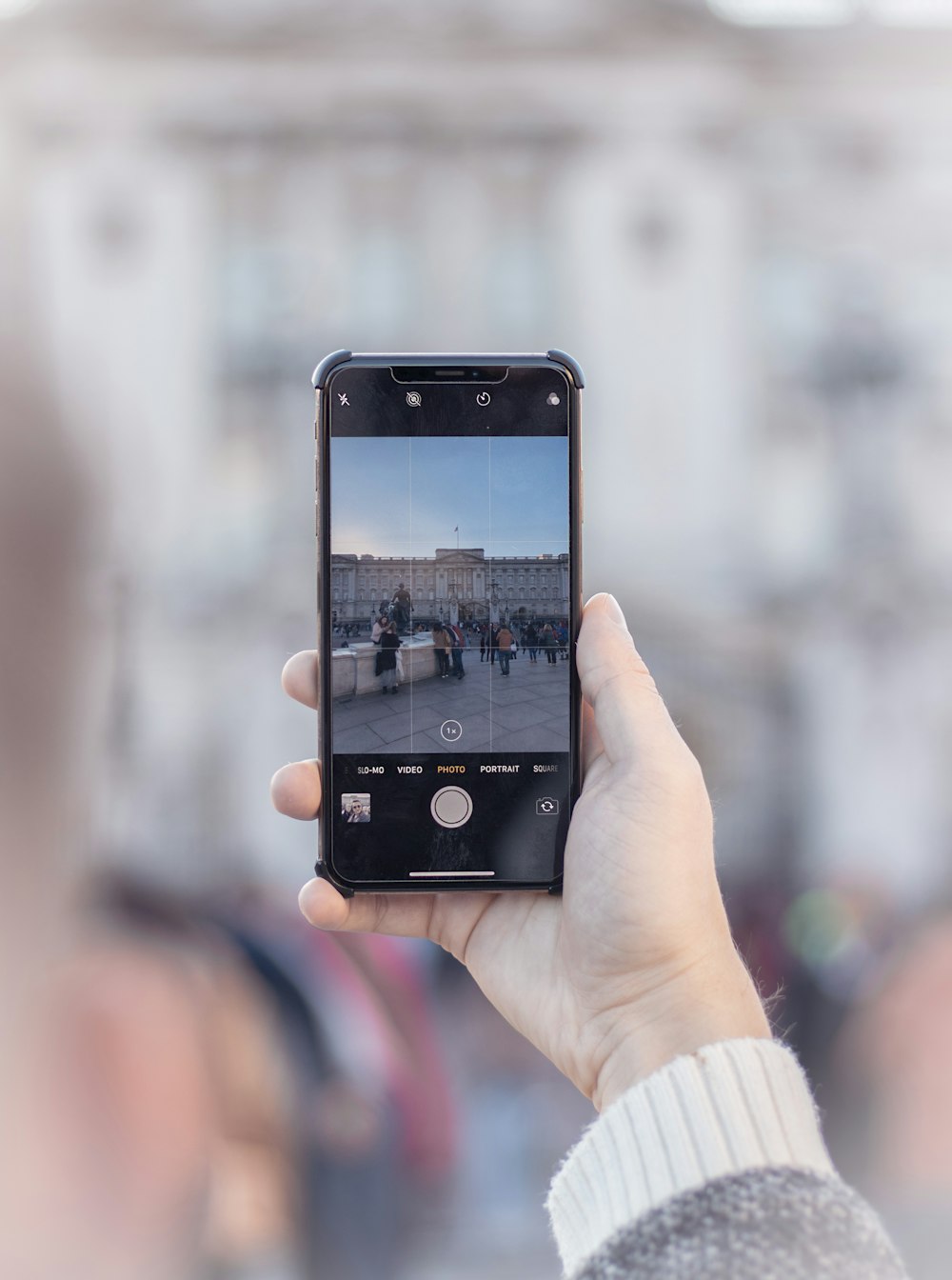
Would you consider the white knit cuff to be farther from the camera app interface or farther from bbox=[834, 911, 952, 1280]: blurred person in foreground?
bbox=[834, 911, 952, 1280]: blurred person in foreground

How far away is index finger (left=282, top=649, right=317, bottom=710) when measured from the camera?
0.69 m

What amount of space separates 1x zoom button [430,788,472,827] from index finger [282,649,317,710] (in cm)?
13

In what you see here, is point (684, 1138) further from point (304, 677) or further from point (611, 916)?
point (304, 677)

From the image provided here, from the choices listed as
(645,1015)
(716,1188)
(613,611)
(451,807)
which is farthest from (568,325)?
(716,1188)

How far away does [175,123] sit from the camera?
68.8 inches

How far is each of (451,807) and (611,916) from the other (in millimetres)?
146

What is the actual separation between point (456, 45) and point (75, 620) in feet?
4.61

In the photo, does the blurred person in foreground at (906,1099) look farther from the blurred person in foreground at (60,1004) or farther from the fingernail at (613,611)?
the fingernail at (613,611)

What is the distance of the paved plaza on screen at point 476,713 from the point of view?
658 mm

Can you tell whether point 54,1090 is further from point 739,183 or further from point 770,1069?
point 739,183

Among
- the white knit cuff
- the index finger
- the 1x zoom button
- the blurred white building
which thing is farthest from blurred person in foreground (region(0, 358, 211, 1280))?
the white knit cuff

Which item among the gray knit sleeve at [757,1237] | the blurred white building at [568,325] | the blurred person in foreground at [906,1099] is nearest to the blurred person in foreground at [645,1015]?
the gray knit sleeve at [757,1237]

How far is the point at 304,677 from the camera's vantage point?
70 cm

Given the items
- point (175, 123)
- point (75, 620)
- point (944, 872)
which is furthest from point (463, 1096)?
point (175, 123)
